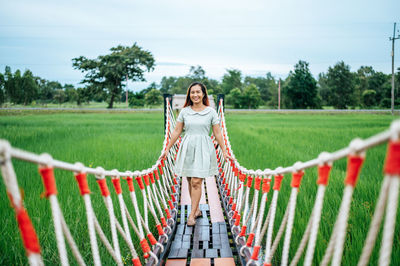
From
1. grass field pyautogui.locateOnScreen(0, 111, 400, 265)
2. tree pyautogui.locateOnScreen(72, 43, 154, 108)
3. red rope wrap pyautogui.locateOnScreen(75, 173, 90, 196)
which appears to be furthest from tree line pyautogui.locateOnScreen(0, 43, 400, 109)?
red rope wrap pyautogui.locateOnScreen(75, 173, 90, 196)

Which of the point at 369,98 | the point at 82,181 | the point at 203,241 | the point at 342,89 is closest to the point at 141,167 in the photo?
the point at 203,241

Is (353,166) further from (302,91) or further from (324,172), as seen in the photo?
(302,91)

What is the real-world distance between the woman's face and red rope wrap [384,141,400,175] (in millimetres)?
1954

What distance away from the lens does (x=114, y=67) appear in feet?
85.9

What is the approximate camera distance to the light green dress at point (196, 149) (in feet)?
8.36

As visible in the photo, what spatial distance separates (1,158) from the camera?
76 centimetres

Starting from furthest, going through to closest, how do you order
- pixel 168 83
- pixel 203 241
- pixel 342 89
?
1. pixel 168 83
2. pixel 342 89
3. pixel 203 241

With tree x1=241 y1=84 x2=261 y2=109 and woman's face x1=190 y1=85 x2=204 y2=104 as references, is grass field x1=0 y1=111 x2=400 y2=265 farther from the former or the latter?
tree x1=241 y1=84 x2=261 y2=109

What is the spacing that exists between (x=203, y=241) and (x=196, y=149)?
740 millimetres

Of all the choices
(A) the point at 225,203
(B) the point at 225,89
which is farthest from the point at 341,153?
(B) the point at 225,89

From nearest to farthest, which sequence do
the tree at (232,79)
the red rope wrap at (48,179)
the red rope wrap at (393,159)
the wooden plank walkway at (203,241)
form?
the red rope wrap at (393,159) < the red rope wrap at (48,179) < the wooden plank walkway at (203,241) < the tree at (232,79)

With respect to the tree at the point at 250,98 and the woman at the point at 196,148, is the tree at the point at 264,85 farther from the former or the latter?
the woman at the point at 196,148

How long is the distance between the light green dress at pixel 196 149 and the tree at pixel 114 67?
24.9 meters

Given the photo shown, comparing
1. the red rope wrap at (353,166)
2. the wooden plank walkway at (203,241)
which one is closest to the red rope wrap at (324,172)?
the red rope wrap at (353,166)
